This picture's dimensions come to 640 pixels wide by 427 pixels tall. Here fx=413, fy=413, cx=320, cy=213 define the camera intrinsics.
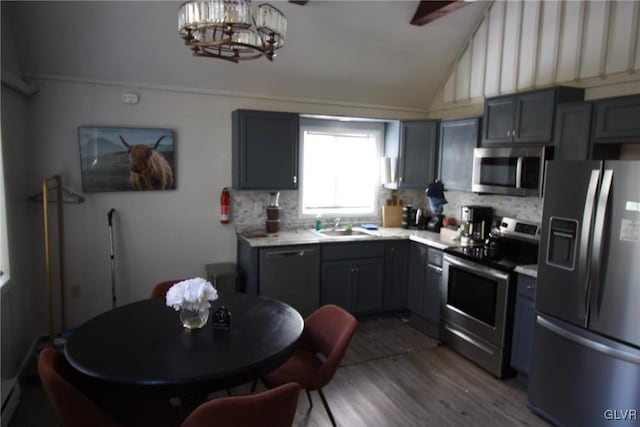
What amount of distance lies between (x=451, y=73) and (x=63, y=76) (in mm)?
3874

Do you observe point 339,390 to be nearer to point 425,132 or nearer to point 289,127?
point 289,127

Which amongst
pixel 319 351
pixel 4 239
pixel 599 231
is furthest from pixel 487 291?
pixel 4 239

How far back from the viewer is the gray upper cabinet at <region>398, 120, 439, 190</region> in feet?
14.6

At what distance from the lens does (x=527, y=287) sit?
304 centimetres

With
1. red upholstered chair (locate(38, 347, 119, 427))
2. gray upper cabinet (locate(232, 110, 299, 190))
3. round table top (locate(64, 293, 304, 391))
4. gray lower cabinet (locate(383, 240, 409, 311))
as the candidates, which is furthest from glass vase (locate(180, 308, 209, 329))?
gray lower cabinet (locate(383, 240, 409, 311))

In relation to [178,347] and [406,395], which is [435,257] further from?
[178,347]

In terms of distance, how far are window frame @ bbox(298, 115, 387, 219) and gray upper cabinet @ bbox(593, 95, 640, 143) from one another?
2.36 meters

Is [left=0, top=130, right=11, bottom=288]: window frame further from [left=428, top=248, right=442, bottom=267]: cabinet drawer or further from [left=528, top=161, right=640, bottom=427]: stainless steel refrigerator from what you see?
[left=528, top=161, right=640, bottom=427]: stainless steel refrigerator

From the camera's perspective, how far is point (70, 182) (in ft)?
11.9

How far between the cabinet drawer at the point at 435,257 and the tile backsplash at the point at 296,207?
28.1 inches

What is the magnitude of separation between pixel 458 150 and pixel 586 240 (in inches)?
73.5

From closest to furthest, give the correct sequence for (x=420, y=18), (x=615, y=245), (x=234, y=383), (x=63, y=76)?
1. (x=234, y=383)
2. (x=615, y=245)
3. (x=63, y=76)
4. (x=420, y=18)

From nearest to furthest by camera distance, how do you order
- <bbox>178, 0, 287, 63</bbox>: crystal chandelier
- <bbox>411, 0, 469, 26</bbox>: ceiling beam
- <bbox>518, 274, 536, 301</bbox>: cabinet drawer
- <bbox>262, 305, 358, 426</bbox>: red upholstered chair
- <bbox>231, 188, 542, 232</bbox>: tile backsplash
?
<bbox>178, 0, 287, 63</bbox>: crystal chandelier, <bbox>262, 305, 358, 426</bbox>: red upholstered chair, <bbox>518, 274, 536, 301</bbox>: cabinet drawer, <bbox>411, 0, 469, 26</bbox>: ceiling beam, <bbox>231, 188, 542, 232</bbox>: tile backsplash

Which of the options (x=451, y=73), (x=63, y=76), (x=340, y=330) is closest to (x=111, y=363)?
(x=340, y=330)
